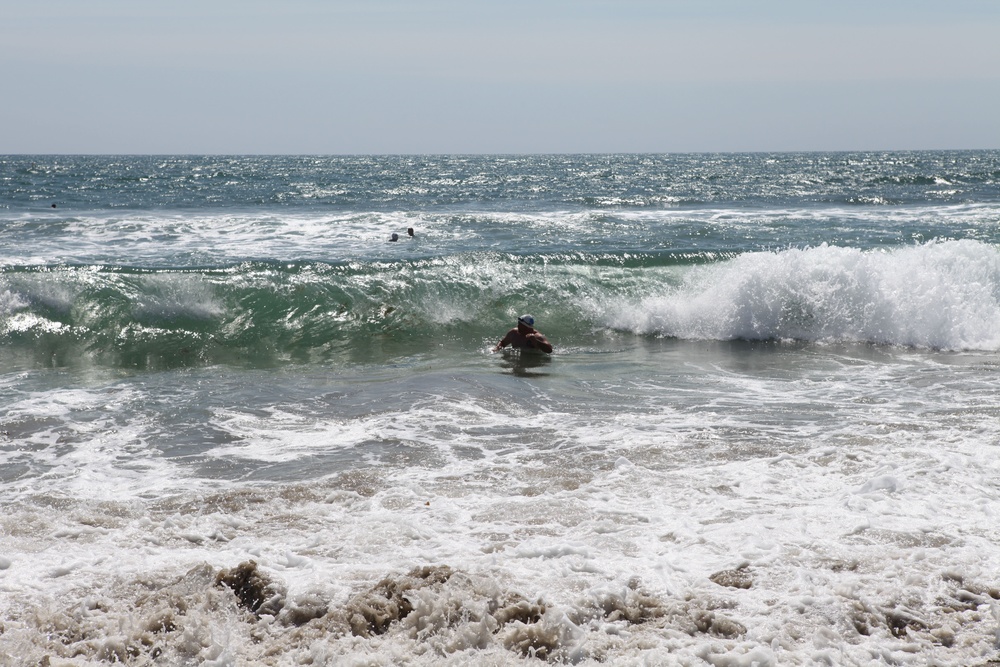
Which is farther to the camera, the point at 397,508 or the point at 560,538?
the point at 397,508

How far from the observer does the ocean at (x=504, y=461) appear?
4.16 metres

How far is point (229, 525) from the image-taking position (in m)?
5.33

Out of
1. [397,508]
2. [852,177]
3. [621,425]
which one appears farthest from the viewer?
[852,177]

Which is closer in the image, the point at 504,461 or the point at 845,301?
the point at 504,461

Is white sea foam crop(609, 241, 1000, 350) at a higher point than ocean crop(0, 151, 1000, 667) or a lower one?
higher

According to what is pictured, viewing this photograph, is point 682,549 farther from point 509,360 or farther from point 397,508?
point 509,360

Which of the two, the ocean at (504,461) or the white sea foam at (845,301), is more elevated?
the white sea foam at (845,301)

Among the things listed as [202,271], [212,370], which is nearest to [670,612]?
[212,370]

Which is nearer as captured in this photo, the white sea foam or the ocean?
the ocean

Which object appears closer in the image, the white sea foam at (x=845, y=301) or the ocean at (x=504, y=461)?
the ocean at (x=504, y=461)

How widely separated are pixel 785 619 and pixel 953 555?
1252 millimetres

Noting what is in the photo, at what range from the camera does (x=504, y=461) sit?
21.7 feet

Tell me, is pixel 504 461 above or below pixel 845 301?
below

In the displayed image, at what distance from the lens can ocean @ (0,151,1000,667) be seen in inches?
164
